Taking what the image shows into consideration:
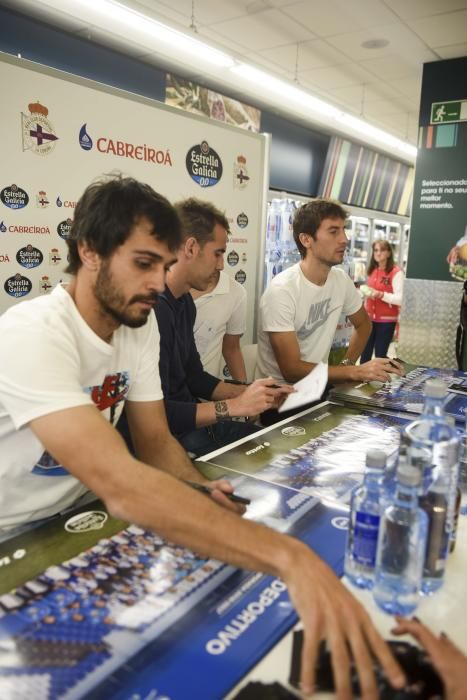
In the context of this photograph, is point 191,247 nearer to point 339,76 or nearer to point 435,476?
point 435,476

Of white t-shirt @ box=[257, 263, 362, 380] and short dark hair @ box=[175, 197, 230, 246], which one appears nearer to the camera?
short dark hair @ box=[175, 197, 230, 246]

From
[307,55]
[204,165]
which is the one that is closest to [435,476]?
[204,165]

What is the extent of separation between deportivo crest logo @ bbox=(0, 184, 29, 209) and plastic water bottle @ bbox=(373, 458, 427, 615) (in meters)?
2.41

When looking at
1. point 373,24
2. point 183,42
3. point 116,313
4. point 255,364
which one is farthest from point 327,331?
point 373,24

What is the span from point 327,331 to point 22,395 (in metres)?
2.50

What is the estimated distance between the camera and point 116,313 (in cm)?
154

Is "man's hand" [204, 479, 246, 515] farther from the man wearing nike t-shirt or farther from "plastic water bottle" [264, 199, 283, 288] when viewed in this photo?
"plastic water bottle" [264, 199, 283, 288]

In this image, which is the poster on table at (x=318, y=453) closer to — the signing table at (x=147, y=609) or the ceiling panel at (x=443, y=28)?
the signing table at (x=147, y=609)

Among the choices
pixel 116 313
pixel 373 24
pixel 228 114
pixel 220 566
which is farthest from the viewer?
pixel 228 114

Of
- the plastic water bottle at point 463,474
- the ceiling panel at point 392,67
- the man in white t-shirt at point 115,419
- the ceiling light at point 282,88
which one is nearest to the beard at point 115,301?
the man in white t-shirt at point 115,419

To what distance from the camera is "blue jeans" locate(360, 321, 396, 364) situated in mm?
7025

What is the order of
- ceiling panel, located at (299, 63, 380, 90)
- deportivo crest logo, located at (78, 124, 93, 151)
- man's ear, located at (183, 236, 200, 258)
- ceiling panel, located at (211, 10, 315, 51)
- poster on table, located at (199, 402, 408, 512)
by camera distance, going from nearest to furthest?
poster on table, located at (199, 402, 408, 512) < man's ear, located at (183, 236, 200, 258) < deportivo crest logo, located at (78, 124, 93, 151) < ceiling panel, located at (211, 10, 315, 51) < ceiling panel, located at (299, 63, 380, 90)

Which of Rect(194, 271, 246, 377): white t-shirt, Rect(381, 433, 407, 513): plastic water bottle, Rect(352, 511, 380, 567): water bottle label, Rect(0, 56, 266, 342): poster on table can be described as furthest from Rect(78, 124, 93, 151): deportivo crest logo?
Rect(352, 511, 380, 567): water bottle label

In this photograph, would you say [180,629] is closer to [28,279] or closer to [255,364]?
[28,279]
